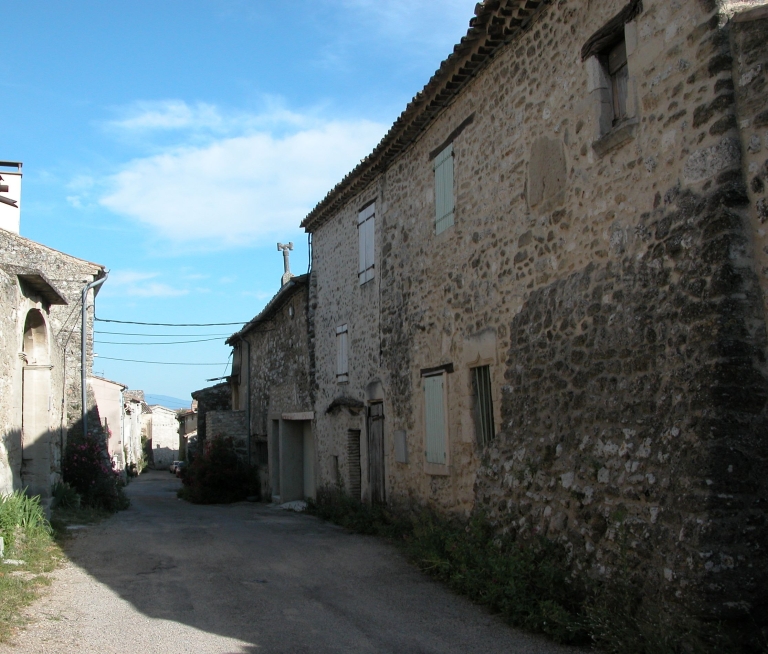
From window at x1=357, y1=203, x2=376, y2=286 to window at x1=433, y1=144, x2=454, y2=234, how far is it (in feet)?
8.45

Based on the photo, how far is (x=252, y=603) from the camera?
6305 mm

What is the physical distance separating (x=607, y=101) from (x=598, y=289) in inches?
65.7

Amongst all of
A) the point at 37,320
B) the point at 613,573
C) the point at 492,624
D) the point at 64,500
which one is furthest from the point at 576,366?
the point at 64,500

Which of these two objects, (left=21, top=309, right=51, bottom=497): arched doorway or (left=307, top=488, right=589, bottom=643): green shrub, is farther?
(left=21, top=309, right=51, bottom=497): arched doorway

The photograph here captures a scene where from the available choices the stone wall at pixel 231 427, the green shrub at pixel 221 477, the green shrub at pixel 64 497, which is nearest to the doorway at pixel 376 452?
the green shrub at pixel 64 497

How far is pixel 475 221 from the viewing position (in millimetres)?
8406

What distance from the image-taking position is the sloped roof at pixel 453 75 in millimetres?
7344

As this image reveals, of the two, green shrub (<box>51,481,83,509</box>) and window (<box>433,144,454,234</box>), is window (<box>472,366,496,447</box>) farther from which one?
green shrub (<box>51,481,83,509</box>)

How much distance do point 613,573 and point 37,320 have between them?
1004 cm

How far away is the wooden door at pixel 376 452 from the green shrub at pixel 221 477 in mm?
8539

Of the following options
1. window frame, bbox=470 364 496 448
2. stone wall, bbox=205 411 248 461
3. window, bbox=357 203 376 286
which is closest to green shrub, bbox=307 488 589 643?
window frame, bbox=470 364 496 448

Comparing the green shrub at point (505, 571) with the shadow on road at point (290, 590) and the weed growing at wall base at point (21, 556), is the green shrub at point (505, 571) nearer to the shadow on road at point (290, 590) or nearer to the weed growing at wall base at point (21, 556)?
the shadow on road at point (290, 590)

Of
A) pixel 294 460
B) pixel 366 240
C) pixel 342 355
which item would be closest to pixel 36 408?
pixel 342 355

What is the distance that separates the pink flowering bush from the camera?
48.6ft
